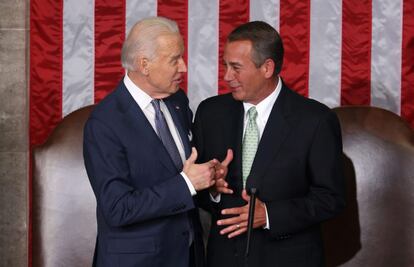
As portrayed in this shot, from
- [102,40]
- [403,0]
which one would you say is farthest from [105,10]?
[403,0]

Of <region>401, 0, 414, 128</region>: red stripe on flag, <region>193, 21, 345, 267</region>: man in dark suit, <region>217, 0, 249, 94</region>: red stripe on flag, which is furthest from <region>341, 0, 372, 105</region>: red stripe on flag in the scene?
<region>193, 21, 345, 267</region>: man in dark suit

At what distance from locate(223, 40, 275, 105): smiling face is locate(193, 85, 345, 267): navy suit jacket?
9 cm

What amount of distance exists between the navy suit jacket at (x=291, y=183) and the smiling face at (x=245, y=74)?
0.29ft

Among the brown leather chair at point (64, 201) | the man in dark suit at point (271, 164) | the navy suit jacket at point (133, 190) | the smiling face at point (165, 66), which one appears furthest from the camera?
the brown leather chair at point (64, 201)

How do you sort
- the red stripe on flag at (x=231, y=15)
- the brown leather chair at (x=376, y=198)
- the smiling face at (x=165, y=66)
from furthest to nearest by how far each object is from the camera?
the red stripe on flag at (x=231, y=15) < the brown leather chair at (x=376, y=198) < the smiling face at (x=165, y=66)

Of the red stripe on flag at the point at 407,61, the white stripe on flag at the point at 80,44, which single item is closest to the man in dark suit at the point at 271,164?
the red stripe on flag at the point at 407,61

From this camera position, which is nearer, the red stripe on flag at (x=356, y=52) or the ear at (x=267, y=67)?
the ear at (x=267, y=67)

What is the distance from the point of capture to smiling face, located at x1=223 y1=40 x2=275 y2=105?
2.80m

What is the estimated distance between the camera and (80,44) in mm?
3738

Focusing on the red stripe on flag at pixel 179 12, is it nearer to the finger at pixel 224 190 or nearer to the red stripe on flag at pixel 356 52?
the red stripe on flag at pixel 356 52

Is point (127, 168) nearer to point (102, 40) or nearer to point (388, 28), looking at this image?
point (102, 40)

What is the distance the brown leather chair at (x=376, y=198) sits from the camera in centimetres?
344

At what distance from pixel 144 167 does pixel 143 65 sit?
0.32m

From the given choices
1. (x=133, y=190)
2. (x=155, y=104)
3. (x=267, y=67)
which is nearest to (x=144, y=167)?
(x=133, y=190)
